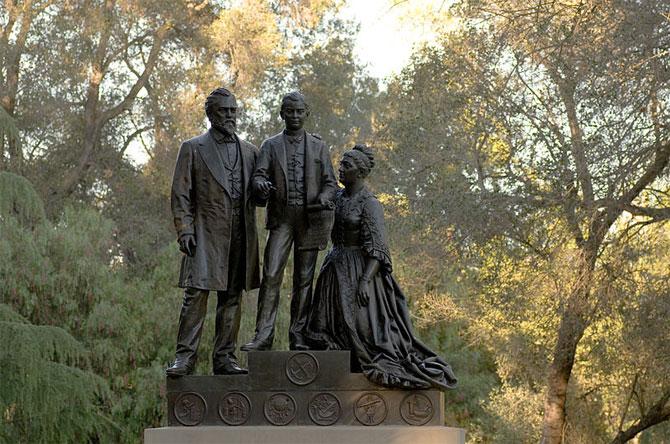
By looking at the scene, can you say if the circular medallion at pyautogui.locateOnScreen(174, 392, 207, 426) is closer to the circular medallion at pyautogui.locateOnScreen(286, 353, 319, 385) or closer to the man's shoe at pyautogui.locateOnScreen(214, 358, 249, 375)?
the man's shoe at pyautogui.locateOnScreen(214, 358, 249, 375)

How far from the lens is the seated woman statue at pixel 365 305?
988cm

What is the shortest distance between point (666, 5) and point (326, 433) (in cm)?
684

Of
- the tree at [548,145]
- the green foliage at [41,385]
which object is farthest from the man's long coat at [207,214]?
the green foliage at [41,385]

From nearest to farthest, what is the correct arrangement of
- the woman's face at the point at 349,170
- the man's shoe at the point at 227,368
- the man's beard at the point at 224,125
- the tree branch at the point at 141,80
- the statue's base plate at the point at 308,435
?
1. the statue's base plate at the point at 308,435
2. the man's shoe at the point at 227,368
3. the man's beard at the point at 224,125
4. the woman's face at the point at 349,170
5. the tree branch at the point at 141,80

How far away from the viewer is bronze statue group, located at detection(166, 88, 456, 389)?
1005 centimetres

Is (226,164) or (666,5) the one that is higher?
(666,5)

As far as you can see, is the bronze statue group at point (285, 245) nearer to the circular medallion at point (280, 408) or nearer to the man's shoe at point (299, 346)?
the man's shoe at point (299, 346)

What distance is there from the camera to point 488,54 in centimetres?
1845

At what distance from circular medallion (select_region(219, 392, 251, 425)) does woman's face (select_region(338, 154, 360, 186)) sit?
5.86 feet

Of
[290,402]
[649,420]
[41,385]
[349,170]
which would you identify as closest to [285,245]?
[349,170]

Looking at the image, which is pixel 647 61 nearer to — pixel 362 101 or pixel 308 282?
pixel 308 282

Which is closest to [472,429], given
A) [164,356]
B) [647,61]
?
[164,356]

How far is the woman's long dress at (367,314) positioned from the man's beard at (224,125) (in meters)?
0.93

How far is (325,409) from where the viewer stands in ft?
32.2
